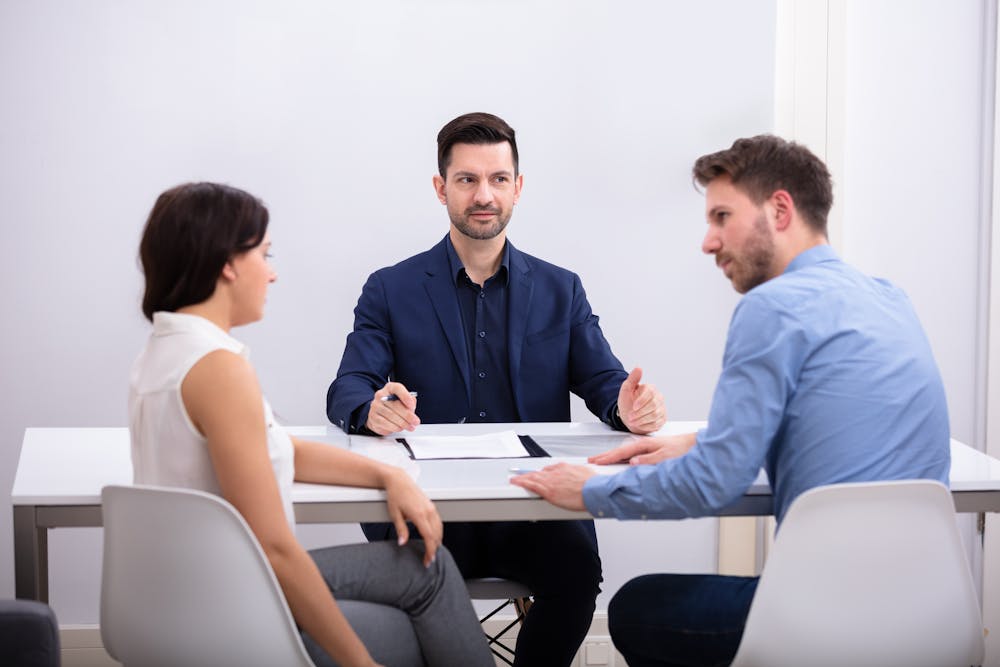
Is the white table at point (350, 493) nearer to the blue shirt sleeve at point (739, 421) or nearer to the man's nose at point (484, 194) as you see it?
the blue shirt sleeve at point (739, 421)

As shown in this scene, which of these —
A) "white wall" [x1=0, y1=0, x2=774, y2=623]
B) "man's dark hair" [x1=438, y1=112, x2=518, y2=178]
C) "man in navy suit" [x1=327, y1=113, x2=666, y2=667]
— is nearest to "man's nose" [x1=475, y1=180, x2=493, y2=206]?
"man in navy suit" [x1=327, y1=113, x2=666, y2=667]

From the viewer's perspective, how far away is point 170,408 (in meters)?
1.90

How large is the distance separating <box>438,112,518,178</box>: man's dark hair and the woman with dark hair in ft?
3.89

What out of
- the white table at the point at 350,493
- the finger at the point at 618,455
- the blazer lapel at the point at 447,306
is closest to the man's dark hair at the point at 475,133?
the blazer lapel at the point at 447,306

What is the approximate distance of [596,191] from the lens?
3.84m

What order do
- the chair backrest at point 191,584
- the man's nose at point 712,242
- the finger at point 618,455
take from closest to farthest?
1. the chair backrest at point 191,584
2. the man's nose at point 712,242
3. the finger at point 618,455

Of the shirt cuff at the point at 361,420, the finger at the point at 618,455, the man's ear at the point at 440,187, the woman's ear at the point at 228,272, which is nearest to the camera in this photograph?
the woman's ear at the point at 228,272

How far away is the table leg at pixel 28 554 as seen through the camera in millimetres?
2127

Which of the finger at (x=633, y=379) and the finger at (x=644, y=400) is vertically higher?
the finger at (x=633, y=379)

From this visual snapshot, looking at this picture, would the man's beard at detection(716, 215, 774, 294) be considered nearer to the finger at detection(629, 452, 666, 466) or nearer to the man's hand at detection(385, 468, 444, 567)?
the finger at detection(629, 452, 666, 466)

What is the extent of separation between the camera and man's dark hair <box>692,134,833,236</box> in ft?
7.16

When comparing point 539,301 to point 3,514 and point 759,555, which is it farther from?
point 3,514

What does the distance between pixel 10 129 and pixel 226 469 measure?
2195mm

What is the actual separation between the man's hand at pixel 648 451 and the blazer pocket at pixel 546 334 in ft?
2.29
